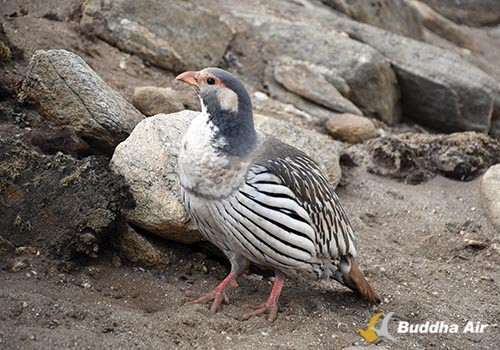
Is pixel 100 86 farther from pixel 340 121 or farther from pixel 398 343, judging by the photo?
pixel 340 121

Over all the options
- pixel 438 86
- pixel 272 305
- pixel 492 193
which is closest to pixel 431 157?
pixel 492 193

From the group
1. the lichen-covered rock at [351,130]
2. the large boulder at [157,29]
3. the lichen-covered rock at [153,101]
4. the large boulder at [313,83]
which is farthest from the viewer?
the large boulder at [313,83]

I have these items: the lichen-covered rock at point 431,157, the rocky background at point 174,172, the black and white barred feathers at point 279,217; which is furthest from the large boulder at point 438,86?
the black and white barred feathers at point 279,217

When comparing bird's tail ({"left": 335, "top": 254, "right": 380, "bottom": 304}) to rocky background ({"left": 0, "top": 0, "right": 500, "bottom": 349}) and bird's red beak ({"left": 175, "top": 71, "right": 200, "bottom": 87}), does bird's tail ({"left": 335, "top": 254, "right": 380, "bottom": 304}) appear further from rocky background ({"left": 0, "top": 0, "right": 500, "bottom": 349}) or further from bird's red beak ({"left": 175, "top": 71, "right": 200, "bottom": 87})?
bird's red beak ({"left": 175, "top": 71, "right": 200, "bottom": 87})

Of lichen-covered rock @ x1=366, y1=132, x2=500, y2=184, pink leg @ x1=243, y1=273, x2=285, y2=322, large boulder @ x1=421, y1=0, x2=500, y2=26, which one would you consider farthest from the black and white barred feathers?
large boulder @ x1=421, y1=0, x2=500, y2=26

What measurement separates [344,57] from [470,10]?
30.8 ft

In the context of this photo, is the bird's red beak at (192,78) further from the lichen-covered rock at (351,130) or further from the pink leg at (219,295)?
the lichen-covered rock at (351,130)

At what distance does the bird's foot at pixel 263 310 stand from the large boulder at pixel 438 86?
719 cm

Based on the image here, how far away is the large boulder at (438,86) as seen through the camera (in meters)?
11.8

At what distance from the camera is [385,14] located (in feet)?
45.9

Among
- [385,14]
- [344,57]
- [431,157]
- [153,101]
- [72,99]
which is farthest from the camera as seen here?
[385,14]

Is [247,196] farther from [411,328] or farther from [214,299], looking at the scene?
[411,328]

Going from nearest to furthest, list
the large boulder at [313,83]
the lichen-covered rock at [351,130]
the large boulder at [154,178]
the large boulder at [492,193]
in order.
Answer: the large boulder at [154,178], the large boulder at [492,193], the lichen-covered rock at [351,130], the large boulder at [313,83]

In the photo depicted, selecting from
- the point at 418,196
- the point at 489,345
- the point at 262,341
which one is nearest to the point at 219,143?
the point at 262,341
